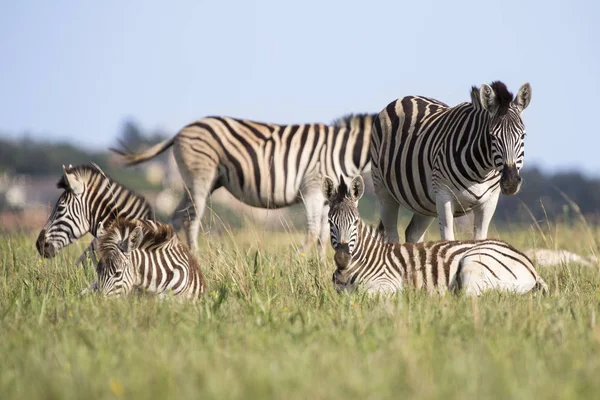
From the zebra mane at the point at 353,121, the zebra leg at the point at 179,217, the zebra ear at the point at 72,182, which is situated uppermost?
the zebra mane at the point at 353,121

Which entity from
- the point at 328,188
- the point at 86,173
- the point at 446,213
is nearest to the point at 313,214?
the point at 86,173

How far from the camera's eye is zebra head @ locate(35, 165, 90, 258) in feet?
32.3

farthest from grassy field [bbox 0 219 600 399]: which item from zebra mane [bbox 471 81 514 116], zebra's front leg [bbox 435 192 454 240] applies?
zebra mane [bbox 471 81 514 116]

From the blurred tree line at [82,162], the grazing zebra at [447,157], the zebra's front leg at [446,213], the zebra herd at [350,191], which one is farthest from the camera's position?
the blurred tree line at [82,162]

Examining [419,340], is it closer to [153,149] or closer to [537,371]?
[537,371]

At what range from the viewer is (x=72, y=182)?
9.85 m

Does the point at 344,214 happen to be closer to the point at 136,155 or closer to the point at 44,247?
the point at 44,247

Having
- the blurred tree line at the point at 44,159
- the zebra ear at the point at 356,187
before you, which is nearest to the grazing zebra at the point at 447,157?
the zebra ear at the point at 356,187

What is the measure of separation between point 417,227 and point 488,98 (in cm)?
269

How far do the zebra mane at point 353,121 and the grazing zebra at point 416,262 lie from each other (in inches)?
206

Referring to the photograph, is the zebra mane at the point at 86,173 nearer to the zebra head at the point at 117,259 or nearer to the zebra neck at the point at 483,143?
the zebra head at the point at 117,259

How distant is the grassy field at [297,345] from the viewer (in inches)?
159

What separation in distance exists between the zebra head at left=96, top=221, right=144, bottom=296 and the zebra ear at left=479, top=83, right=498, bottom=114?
140 inches

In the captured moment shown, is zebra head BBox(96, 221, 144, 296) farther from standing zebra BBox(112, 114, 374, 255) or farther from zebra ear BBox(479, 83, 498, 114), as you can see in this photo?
standing zebra BBox(112, 114, 374, 255)
